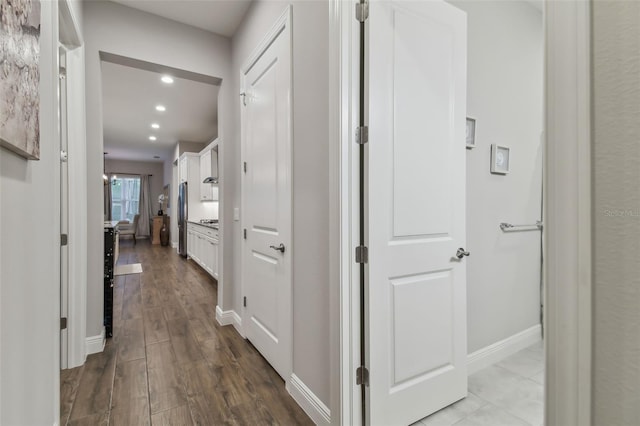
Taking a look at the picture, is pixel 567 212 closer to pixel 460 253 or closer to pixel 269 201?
pixel 460 253

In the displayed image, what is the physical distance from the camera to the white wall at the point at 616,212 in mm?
456

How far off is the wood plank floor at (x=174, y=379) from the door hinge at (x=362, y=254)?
0.93 m

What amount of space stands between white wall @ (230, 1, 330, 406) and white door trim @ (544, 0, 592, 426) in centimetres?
101

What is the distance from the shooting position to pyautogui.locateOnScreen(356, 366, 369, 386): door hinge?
1.37 m

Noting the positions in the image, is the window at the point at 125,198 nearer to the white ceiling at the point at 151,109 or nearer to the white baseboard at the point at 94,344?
the white ceiling at the point at 151,109

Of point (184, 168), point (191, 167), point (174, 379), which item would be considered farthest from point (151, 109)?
point (174, 379)

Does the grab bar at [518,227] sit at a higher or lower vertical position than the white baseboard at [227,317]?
higher

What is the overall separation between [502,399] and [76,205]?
123 inches

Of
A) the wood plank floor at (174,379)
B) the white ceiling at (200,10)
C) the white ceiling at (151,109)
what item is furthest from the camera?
the white ceiling at (151,109)

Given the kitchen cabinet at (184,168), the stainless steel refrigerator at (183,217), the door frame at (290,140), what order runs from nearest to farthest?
the door frame at (290,140) < the stainless steel refrigerator at (183,217) < the kitchen cabinet at (184,168)

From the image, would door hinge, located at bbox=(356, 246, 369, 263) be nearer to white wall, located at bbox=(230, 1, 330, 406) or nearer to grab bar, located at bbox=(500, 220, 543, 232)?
white wall, located at bbox=(230, 1, 330, 406)

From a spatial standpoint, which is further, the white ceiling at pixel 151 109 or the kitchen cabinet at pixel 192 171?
the kitchen cabinet at pixel 192 171

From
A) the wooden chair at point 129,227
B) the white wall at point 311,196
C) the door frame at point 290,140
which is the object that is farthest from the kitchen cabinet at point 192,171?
the white wall at point 311,196

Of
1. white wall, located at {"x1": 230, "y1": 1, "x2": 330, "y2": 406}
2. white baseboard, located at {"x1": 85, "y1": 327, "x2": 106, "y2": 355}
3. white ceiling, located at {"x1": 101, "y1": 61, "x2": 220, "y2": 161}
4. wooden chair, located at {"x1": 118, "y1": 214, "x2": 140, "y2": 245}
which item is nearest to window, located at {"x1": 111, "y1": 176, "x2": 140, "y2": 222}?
wooden chair, located at {"x1": 118, "y1": 214, "x2": 140, "y2": 245}
